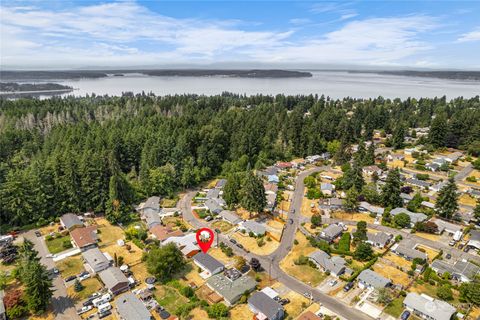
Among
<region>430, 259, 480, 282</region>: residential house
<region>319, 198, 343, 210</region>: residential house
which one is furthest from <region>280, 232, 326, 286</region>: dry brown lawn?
<region>430, 259, 480, 282</region>: residential house

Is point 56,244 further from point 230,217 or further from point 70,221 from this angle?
point 230,217

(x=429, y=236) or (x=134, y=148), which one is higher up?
(x=134, y=148)

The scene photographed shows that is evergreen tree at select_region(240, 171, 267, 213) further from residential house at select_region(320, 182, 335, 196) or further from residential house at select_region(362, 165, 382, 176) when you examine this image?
residential house at select_region(362, 165, 382, 176)

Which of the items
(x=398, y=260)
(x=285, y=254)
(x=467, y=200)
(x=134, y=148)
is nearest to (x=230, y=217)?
(x=285, y=254)

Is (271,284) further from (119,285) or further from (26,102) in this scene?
(26,102)

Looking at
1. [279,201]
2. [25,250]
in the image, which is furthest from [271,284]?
[25,250]

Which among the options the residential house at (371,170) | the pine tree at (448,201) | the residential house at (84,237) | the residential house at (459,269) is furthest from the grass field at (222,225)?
the residential house at (371,170)
